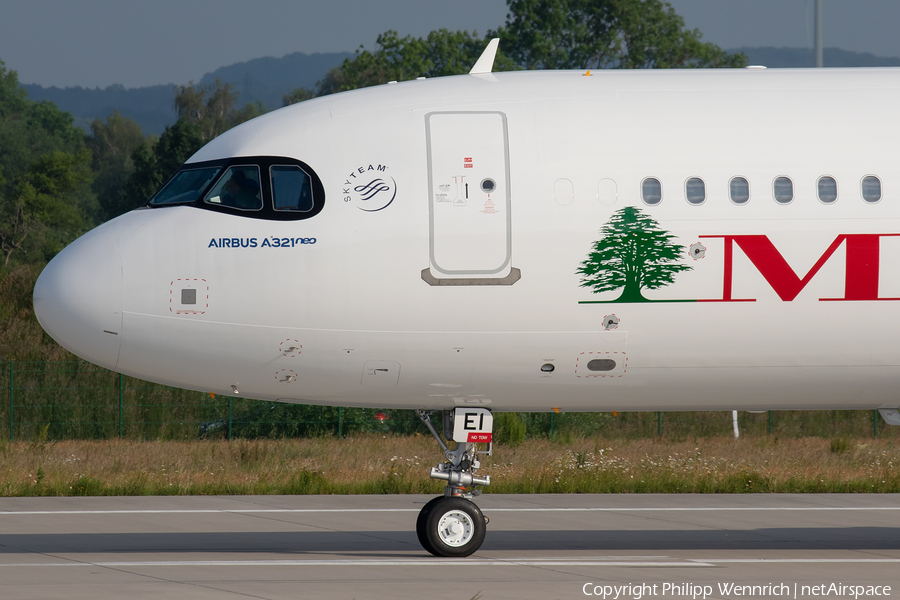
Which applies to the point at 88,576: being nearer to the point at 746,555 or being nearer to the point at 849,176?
the point at 746,555

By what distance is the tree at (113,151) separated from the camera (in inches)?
4456

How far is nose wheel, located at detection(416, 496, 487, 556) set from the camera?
1233cm

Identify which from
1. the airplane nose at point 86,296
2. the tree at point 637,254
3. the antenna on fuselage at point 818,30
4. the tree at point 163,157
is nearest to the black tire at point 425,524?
the tree at point 637,254

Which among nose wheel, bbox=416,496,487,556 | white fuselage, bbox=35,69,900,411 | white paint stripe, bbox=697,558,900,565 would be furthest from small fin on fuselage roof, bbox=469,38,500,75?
white paint stripe, bbox=697,558,900,565

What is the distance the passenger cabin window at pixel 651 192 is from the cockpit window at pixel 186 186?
4.52m

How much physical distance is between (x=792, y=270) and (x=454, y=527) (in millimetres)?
4639

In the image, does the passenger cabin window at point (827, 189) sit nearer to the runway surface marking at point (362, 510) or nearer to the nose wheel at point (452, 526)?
the nose wheel at point (452, 526)

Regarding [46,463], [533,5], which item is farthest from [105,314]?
[533,5]

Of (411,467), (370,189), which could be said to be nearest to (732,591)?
(370,189)

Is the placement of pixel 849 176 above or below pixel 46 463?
above

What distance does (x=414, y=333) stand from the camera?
1159 centimetres

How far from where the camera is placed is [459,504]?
12.3 metres

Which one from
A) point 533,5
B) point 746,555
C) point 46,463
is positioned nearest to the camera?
point 746,555

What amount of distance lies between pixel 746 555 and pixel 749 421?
779 inches
